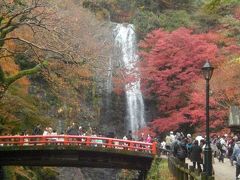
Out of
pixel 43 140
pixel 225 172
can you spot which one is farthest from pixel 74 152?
pixel 225 172

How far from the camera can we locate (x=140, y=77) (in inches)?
1560

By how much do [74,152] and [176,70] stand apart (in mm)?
14477

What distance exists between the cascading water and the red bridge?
1367cm

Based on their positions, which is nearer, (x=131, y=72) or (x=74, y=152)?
(x=74, y=152)

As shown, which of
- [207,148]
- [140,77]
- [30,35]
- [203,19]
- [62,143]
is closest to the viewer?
[207,148]

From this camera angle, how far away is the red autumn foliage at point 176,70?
1460 inches

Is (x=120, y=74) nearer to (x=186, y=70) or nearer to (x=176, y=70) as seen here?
(x=176, y=70)

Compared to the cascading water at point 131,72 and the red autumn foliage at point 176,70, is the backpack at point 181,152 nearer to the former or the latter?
the red autumn foliage at point 176,70

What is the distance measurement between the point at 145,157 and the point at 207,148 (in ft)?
39.1

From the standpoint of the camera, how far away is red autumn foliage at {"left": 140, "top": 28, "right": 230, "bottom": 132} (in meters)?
37.1

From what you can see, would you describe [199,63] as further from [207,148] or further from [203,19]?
[207,148]

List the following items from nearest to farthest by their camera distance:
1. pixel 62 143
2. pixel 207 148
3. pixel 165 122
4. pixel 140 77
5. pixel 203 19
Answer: pixel 207 148
pixel 62 143
pixel 165 122
pixel 140 77
pixel 203 19

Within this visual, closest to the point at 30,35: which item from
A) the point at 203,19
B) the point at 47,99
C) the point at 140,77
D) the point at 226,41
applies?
the point at 47,99

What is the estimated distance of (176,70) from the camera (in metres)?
37.7
